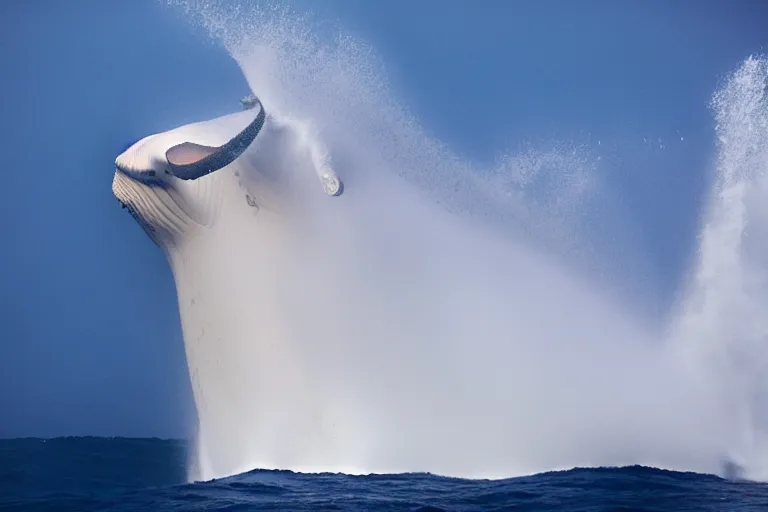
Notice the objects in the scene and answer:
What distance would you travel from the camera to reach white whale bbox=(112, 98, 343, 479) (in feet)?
60.7

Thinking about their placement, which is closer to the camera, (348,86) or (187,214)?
(187,214)

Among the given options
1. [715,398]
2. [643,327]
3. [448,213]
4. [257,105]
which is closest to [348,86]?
[257,105]

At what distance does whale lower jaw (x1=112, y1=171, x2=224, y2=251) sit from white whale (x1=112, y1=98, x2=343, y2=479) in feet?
0.09

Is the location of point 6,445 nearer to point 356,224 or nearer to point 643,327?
point 356,224

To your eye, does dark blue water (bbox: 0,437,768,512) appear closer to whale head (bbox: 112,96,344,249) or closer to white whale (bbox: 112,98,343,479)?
white whale (bbox: 112,98,343,479)

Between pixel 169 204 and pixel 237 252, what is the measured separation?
6.99ft

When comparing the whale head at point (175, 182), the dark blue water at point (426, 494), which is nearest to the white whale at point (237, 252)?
the whale head at point (175, 182)

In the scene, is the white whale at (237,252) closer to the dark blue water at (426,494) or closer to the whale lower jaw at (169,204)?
the whale lower jaw at (169,204)

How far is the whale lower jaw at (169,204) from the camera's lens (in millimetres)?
18844

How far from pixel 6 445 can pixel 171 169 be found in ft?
85.8

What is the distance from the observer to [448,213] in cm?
2028

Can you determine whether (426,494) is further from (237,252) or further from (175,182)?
(175,182)

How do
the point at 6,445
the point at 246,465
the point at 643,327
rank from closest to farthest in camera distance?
the point at 246,465, the point at 643,327, the point at 6,445

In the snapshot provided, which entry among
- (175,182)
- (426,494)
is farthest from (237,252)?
(426,494)
